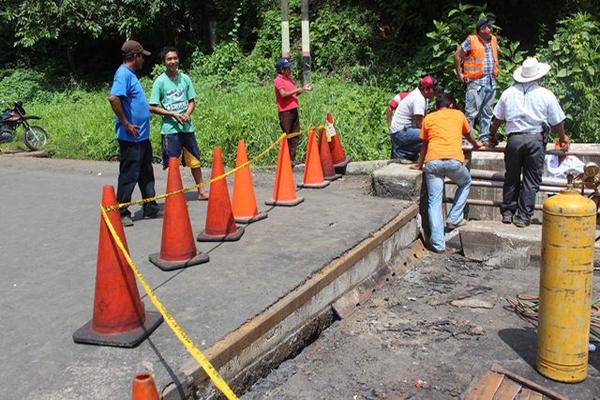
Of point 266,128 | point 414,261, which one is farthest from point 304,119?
point 414,261

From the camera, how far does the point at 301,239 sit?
18.3 ft

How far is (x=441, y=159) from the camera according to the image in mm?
6602

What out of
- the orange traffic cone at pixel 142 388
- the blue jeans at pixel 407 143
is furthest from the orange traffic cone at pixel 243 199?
the orange traffic cone at pixel 142 388

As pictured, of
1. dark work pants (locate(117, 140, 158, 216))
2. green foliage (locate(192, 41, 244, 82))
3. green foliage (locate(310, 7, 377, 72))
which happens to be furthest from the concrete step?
green foliage (locate(192, 41, 244, 82))

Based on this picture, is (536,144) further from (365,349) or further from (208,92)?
(208,92)

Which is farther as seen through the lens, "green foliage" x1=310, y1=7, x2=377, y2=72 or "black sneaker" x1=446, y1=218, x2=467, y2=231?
"green foliage" x1=310, y1=7, x2=377, y2=72

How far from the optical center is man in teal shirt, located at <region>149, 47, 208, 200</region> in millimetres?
6535

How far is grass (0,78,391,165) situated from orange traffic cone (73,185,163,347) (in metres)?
5.91

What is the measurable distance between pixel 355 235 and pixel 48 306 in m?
2.72

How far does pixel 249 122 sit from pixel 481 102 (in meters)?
3.82

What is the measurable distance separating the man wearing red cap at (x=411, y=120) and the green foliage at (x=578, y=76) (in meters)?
3.24

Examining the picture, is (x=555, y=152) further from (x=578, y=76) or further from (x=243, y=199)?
(x=578, y=76)

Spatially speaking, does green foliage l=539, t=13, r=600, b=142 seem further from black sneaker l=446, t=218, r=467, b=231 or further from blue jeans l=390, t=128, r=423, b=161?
black sneaker l=446, t=218, r=467, b=231

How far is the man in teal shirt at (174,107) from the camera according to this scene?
6.54 m
